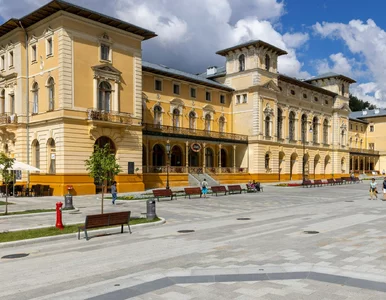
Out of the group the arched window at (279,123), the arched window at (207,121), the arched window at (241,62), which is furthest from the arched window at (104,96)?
the arched window at (279,123)

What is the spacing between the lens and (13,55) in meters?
35.6

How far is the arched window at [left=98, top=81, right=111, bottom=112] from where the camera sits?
33.7 m

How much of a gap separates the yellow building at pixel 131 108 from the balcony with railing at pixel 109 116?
0.09m

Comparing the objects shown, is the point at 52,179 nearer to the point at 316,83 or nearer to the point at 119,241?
the point at 119,241

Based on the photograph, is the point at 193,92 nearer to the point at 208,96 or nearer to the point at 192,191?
the point at 208,96

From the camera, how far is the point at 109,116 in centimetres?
3328

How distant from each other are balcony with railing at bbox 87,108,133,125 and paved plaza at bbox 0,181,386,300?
16.7m

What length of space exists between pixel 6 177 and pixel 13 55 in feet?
64.5

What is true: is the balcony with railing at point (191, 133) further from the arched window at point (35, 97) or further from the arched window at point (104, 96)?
the arched window at point (35, 97)

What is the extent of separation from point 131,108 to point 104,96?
9.03 ft

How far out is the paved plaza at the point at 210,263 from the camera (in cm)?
720

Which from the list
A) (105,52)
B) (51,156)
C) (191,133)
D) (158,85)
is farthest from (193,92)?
(51,156)

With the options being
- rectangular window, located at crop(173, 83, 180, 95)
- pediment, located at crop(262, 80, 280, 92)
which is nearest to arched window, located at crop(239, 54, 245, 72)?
pediment, located at crop(262, 80, 280, 92)

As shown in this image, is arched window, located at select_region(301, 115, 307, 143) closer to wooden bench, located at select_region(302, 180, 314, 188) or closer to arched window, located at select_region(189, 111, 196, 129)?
wooden bench, located at select_region(302, 180, 314, 188)
